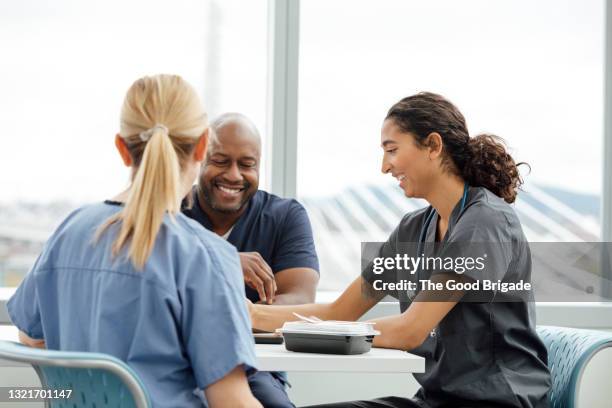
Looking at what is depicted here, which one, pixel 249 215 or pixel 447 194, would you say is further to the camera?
pixel 249 215

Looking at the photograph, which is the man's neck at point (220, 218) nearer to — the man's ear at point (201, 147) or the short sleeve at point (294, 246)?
the short sleeve at point (294, 246)

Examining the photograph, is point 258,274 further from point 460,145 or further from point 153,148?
point 153,148

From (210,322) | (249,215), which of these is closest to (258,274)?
(249,215)

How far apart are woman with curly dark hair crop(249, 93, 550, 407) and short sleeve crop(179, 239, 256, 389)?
0.87m

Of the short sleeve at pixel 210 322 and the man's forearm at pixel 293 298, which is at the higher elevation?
the short sleeve at pixel 210 322

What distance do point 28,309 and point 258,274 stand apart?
101 cm

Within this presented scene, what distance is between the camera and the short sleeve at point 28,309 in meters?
1.56

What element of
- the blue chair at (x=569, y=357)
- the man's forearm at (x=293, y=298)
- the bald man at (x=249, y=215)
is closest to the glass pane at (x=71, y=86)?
the bald man at (x=249, y=215)

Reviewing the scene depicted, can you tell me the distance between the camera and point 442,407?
7.54 ft

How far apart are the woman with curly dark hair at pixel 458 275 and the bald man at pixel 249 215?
207 millimetres

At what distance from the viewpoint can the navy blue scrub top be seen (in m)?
2.79

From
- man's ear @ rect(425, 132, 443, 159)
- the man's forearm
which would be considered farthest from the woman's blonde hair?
the man's forearm

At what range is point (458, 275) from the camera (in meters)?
2.18

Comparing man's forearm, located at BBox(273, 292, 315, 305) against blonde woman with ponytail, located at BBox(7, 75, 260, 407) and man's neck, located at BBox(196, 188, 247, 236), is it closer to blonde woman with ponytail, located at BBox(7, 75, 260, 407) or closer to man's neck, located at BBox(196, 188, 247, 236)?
man's neck, located at BBox(196, 188, 247, 236)
